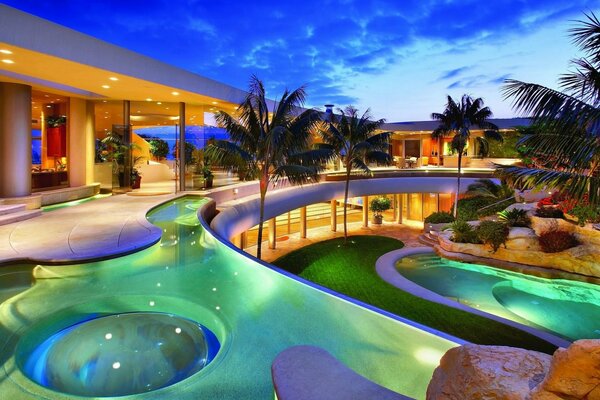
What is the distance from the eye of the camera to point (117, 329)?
400 centimetres

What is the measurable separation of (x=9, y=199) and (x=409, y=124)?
29752mm

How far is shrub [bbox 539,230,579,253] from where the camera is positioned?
1516cm

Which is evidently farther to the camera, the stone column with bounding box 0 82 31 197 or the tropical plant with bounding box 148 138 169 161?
the tropical plant with bounding box 148 138 169 161

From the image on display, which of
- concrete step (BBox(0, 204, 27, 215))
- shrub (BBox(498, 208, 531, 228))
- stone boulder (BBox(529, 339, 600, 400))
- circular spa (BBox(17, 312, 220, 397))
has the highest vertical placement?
stone boulder (BBox(529, 339, 600, 400))

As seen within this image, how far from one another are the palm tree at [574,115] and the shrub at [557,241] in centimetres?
961

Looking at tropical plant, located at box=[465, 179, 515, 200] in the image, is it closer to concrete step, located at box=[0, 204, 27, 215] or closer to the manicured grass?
the manicured grass

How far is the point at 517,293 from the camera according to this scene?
13.3 meters

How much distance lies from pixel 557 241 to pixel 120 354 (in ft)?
54.3

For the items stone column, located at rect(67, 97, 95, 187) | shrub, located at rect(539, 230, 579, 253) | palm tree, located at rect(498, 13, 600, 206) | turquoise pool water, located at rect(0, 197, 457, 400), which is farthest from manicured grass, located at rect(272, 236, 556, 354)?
stone column, located at rect(67, 97, 95, 187)

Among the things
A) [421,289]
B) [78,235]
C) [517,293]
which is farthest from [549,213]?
[78,235]

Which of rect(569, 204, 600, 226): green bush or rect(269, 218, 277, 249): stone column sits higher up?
rect(569, 204, 600, 226): green bush

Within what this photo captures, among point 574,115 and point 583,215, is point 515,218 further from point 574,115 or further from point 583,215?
point 574,115

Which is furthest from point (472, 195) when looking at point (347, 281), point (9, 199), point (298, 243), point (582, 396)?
point (582, 396)

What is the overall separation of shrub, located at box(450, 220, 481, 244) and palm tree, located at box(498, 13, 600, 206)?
10537 mm
